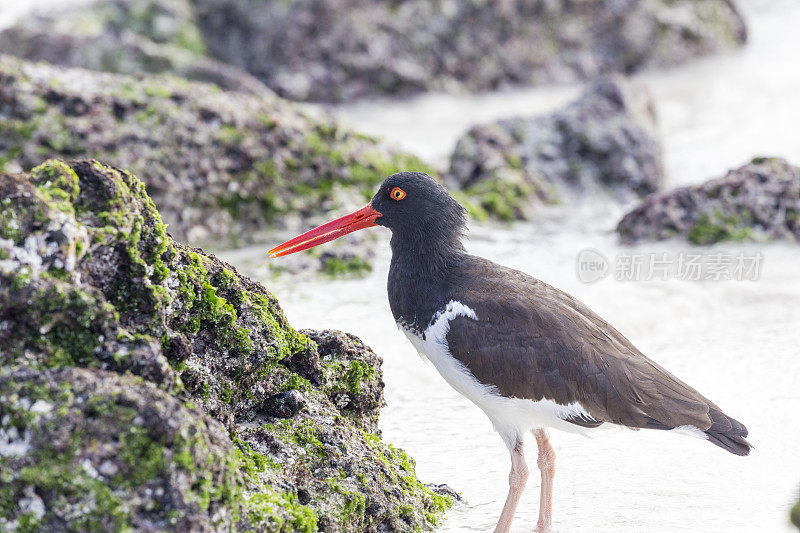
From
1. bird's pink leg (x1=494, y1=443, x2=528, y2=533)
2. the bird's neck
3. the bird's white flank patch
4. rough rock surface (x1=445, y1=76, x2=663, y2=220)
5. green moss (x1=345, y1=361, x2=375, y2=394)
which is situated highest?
rough rock surface (x1=445, y1=76, x2=663, y2=220)

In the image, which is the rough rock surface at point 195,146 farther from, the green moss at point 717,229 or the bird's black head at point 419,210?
the bird's black head at point 419,210

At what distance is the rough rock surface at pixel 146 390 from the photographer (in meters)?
2.73

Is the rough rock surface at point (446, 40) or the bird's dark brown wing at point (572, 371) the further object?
the rough rock surface at point (446, 40)

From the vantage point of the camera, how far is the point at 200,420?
9.70 ft

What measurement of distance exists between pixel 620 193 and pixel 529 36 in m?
5.01

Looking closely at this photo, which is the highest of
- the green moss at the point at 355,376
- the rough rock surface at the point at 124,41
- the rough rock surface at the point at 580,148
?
the rough rock surface at the point at 124,41

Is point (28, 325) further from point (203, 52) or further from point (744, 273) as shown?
point (203, 52)

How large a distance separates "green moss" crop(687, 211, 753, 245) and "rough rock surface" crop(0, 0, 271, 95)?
5815mm

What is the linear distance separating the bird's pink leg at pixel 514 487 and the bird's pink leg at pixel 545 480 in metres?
0.14

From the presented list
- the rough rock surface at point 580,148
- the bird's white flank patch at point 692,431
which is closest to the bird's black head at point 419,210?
the bird's white flank patch at point 692,431

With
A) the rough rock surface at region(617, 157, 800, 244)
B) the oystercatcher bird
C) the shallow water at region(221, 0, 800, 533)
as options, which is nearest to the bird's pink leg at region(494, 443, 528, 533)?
the oystercatcher bird

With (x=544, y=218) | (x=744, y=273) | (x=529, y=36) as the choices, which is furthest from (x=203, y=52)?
(x=744, y=273)

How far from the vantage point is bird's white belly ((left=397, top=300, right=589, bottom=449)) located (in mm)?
4414

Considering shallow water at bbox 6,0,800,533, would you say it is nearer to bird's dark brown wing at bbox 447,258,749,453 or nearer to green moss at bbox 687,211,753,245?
green moss at bbox 687,211,753,245
